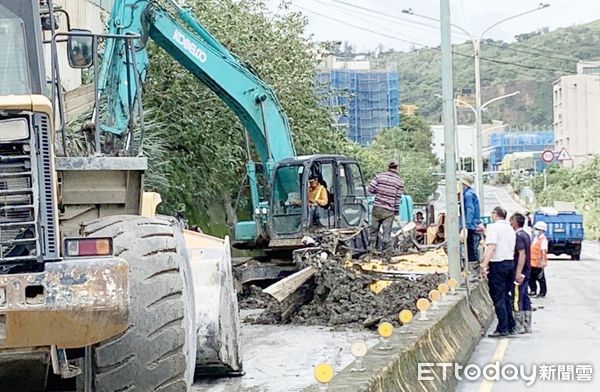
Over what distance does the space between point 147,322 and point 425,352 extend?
15.0 feet

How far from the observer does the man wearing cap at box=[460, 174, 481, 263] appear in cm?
1923

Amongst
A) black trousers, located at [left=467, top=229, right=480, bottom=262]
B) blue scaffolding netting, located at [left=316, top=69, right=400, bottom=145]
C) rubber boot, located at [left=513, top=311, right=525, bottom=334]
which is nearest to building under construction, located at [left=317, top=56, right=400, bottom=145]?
blue scaffolding netting, located at [left=316, top=69, right=400, bottom=145]

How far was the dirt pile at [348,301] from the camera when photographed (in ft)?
49.4

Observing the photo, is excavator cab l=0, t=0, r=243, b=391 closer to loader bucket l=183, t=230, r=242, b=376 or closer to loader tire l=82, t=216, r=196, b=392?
loader tire l=82, t=216, r=196, b=392

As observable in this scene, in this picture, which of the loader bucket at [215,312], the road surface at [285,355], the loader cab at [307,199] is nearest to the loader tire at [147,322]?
the loader bucket at [215,312]

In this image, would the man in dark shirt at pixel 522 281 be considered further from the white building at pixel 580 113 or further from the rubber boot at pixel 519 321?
the white building at pixel 580 113

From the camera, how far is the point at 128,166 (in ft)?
26.0

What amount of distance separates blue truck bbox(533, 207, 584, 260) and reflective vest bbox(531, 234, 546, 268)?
20.3 meters

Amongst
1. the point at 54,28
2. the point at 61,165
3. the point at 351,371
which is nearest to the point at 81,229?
the point at 61,165

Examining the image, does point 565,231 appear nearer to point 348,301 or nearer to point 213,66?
point 213,66

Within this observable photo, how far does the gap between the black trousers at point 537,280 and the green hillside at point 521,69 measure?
97.0 m

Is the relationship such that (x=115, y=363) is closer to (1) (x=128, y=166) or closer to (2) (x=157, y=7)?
(1) (x=128, y=166)

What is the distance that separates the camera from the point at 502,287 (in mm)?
16031

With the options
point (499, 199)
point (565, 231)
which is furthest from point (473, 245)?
point (499, 199)
